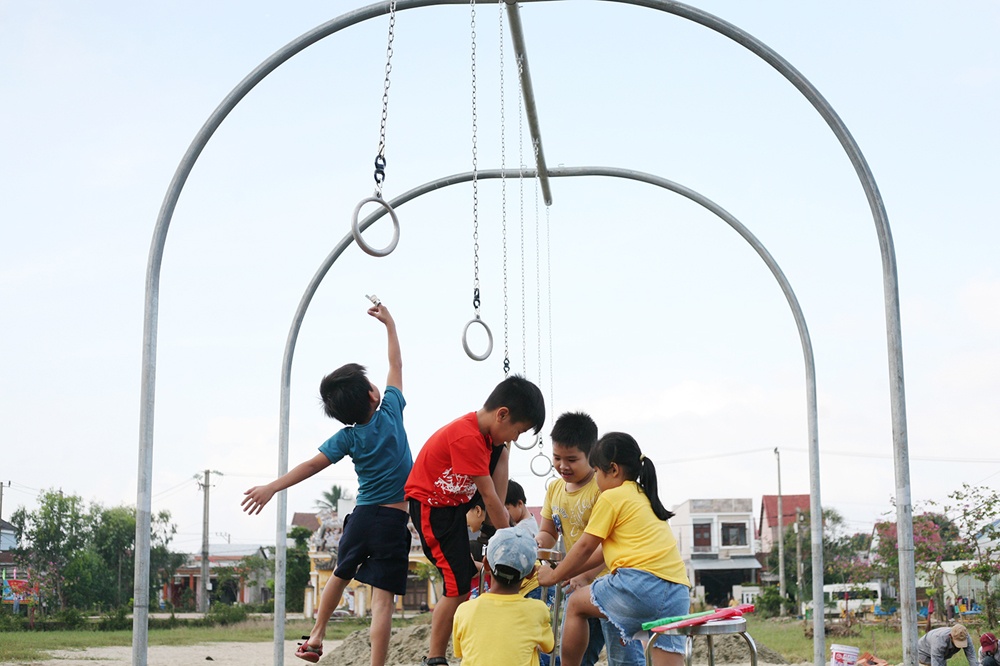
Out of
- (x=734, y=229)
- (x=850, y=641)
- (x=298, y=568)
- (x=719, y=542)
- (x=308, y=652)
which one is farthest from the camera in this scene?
(x=719, y=542)

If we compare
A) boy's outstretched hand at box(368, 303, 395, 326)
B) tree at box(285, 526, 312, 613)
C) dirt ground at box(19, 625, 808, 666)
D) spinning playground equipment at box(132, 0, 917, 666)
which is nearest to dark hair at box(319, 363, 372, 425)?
boy's outstretched hand at box(368, 303, 395, 326)

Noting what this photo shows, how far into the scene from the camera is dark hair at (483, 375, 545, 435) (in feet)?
19.1

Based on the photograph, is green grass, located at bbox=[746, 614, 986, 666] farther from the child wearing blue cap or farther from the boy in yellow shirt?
the child wearing blue cap

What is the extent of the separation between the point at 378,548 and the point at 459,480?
767mm

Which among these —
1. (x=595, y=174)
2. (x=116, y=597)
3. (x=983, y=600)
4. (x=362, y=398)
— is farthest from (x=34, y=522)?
(x=362, y=398)

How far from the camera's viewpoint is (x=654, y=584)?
5.50 meters

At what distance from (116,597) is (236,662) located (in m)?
27.7

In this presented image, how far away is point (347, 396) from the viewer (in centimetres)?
625

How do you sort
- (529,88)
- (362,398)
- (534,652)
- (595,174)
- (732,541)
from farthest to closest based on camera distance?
1. (732,541)
2. (595,174)
3. (529,88)
4. (362,398)
5. (534,652)

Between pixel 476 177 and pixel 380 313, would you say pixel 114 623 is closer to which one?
pixel 476 177

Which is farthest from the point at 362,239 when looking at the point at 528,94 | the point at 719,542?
the point at 719,542

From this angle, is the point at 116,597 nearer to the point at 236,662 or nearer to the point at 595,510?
the point at 236,662

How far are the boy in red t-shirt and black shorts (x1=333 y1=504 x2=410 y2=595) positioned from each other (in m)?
0.36

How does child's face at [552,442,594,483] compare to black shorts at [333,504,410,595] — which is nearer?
black shorts at [333,504,410,595]
